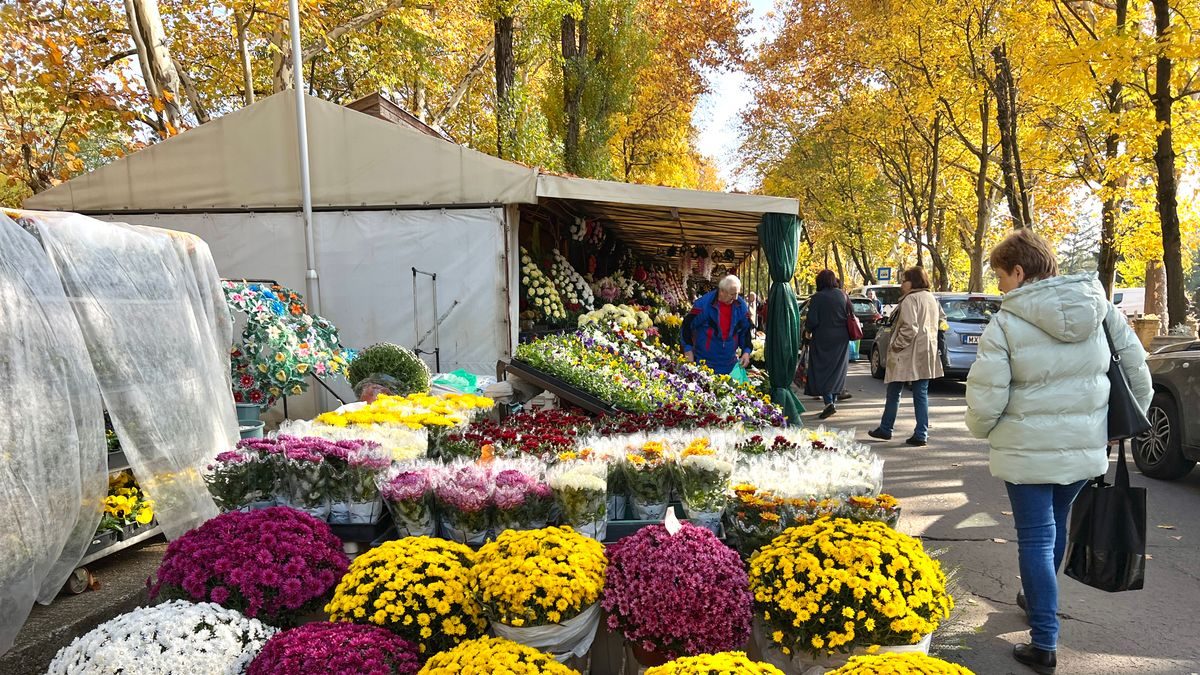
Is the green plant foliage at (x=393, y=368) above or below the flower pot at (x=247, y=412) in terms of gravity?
above

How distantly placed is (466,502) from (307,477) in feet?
2.58

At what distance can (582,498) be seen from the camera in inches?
109

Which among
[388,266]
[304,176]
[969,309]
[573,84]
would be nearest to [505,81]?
[573,84]

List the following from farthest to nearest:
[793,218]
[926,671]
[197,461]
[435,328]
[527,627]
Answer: [435,328]
[793,218]
[197,461]
[527,627]
[926,671]

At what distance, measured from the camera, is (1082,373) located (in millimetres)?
3088

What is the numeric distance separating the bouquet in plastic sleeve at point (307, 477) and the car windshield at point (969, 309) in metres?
12.1

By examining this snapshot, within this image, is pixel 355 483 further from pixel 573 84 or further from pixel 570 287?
pixel 573 84

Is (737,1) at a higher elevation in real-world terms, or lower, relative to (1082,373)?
higher

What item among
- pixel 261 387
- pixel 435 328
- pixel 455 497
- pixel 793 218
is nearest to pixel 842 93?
pixel 793 218

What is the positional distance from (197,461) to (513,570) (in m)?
2.54

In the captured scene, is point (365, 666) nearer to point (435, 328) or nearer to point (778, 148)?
point (435, 328)

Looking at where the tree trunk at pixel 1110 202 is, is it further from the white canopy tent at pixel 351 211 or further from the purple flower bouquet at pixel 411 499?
the purple flower bouquet at pixel 411 499

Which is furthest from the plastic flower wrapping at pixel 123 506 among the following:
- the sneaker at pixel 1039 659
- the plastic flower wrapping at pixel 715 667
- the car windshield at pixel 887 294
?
the car windshield at pixel 887 294

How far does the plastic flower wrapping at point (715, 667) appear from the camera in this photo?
1.85m
